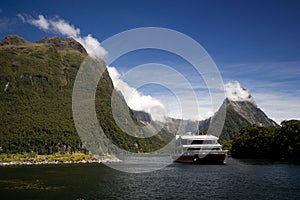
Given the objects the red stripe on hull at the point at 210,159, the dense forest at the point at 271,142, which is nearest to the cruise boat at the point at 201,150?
the red stripe on hull at the point at 210,159

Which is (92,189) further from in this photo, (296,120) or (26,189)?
(296,120)

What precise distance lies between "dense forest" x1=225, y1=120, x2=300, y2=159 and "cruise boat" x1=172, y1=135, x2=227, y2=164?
27.8 metres

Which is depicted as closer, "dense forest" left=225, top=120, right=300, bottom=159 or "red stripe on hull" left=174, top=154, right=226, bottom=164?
"red stripe on hull" left=174, top=154, right=226, bottom=164

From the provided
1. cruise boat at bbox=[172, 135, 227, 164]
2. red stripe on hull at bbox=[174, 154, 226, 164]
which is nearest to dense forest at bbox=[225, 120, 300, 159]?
cruise boat at bbox=[172, 135, 227, 164]

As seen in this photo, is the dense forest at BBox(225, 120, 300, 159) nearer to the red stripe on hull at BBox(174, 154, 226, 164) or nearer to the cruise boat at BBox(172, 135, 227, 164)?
the cruise boat at BBox(172, 135, 227, 164)

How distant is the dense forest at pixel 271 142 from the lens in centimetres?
10819

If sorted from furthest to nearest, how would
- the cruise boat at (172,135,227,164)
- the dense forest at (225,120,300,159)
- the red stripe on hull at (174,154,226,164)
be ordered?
the dense forest at (225,120,300,159), the cruise boat at (172,135,227,164), the red stripe on hull at (174,154,226,164)

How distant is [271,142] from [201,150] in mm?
36197

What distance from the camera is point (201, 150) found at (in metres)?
95.1

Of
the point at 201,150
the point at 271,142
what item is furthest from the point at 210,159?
the point at 271,142

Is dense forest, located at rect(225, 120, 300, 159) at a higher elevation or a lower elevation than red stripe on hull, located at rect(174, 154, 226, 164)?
higher

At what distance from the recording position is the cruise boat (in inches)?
3642

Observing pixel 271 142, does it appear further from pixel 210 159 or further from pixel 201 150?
pixel 201 150

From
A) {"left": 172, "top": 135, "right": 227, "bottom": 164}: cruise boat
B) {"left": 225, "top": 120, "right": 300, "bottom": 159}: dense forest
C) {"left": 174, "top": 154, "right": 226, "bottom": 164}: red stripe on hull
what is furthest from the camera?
{"left": 225, "top": 120, "right": 300, "bottom": 159}: dense forest
